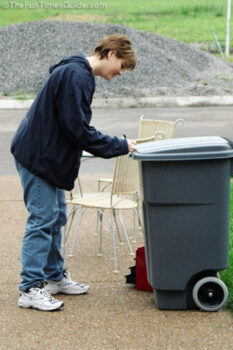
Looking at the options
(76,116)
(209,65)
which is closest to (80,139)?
(76,116)

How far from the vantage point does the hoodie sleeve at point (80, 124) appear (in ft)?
16.4

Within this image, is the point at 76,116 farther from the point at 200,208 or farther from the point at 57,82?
the point at 200,208

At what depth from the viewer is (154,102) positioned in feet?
61.2

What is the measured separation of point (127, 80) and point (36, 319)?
1590cm

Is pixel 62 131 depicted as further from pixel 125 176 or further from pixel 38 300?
pixel 125 176

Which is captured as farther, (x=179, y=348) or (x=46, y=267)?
(x=46, y=267)

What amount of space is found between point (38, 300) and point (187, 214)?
1115mm

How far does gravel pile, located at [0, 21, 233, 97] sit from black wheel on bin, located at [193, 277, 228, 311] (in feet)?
46.1

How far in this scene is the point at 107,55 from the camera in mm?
5188

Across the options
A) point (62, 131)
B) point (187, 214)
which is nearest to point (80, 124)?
point (62, 131)

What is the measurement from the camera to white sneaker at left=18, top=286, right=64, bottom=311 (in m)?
5.27

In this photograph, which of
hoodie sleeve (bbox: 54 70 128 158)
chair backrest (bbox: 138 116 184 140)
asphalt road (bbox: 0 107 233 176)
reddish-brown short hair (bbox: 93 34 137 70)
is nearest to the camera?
hoodie sleeve (bbox: 54 70 128 158)

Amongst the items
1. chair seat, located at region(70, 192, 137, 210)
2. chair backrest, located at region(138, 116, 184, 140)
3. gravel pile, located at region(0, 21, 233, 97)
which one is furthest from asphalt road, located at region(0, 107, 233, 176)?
chair seat, located at region(70, 192, 137, 210)

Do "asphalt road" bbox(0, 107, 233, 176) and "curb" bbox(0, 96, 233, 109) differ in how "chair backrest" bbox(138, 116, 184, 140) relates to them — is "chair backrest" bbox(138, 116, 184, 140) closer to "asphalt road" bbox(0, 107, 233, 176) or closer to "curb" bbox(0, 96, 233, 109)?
"asphalt road" bbox(0, 107, 233, 176)
